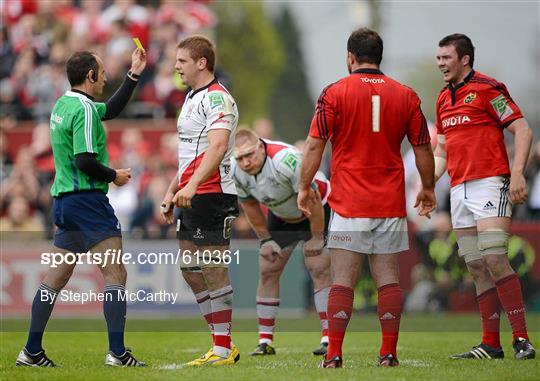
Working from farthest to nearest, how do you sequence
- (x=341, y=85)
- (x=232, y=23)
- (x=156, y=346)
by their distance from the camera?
(x=232, y=23) → (x=156, y=346) → (x=341, y=85)

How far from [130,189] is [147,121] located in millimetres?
3529

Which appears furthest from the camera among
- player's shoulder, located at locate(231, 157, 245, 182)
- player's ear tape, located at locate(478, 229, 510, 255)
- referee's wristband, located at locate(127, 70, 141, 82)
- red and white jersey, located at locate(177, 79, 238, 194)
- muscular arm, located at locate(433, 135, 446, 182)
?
player's shoulder, located at locate(231, 157, 245, 182)

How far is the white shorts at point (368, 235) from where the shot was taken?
813 centimetres

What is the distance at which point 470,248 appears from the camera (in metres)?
9.33

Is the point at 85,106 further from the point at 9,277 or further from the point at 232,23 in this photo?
the point at 232,23

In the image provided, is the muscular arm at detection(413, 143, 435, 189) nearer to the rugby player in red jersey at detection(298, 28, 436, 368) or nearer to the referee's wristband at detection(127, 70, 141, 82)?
the rugby player in red jersey at detection(298, 28, 436, 368)

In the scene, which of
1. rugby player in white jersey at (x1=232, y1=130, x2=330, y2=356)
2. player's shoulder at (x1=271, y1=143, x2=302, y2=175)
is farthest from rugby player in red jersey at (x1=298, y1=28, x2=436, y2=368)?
player's shoulder at (x1=271, y1=143, x2=302, y2=175)

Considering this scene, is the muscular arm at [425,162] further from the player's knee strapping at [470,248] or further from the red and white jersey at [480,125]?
the player's knee strapping at [470,248]

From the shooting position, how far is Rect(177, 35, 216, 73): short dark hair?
8.79 meters

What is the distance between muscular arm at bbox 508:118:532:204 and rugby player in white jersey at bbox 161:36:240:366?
224 cm

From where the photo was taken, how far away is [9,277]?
652 inches

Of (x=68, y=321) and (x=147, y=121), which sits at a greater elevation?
(x=147, y=121)

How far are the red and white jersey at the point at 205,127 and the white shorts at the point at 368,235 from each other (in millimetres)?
1105

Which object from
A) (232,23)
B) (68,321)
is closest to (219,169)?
(68,321)
